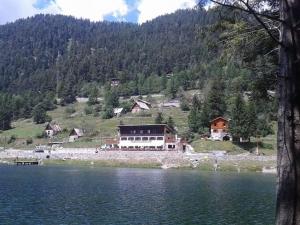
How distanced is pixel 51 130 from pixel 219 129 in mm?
59237

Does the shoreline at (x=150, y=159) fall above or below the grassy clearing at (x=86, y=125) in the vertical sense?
below

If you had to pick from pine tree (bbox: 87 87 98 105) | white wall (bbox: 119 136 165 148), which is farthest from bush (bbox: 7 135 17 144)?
pine tree (bbox: 87 87 98 105)

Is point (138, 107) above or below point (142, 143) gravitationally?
above

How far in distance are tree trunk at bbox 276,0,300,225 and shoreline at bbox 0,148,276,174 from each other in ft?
258

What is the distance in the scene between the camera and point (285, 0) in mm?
7320

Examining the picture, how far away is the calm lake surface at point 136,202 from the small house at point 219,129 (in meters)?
45.9

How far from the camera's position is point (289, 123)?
7.10 m

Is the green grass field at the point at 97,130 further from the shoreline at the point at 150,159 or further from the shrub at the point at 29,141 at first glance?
the shoreline at the point at 150,159

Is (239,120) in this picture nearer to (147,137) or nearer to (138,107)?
(147,137)

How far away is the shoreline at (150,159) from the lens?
85688mm

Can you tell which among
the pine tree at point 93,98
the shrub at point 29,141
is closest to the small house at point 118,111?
the pine tree at point 93,98

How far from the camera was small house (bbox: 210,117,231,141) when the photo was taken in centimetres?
10619

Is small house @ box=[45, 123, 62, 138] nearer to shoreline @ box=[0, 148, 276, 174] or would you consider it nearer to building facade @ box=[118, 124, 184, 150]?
shoreline @ box=[0, 148, 276, 174]

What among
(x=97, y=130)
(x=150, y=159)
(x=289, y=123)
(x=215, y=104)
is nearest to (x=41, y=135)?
(x=97, y=130)
